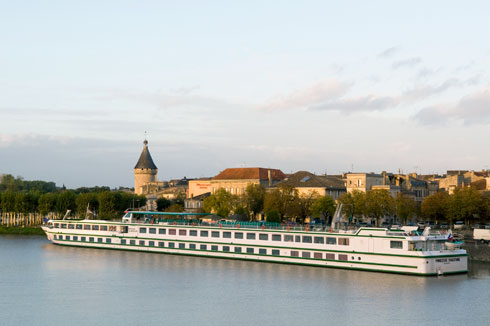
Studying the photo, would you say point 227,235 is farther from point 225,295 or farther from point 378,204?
point 378,204

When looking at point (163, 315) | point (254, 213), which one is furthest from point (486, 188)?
point (163, 315)

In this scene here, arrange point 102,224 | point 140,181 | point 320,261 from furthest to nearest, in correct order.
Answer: point 140,181, point 102,224, point 320,261

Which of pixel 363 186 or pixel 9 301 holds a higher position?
pixel 363 186

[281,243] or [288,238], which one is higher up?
[288,238]

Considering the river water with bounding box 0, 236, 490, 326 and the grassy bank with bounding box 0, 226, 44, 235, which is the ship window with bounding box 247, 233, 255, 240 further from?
the grassy bank with bounding box 0, 226, 44, 235

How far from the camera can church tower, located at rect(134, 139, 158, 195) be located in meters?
136

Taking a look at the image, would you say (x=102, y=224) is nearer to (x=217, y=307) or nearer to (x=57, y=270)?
(x=57, y=270)

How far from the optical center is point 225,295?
41500 millimetres

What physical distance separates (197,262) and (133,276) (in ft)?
26.2

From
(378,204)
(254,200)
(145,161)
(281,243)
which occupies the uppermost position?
(145,161)

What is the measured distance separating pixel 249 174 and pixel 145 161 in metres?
31.6

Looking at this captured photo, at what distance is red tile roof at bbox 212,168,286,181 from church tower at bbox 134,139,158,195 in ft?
77.2

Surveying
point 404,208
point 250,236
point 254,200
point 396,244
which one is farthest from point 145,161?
point 396,244

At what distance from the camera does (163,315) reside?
36.4 meters
